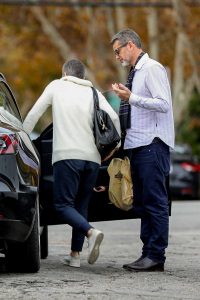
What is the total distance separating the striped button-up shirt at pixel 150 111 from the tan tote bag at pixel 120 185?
0.15 meters

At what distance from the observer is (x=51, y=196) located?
9508 millimetres

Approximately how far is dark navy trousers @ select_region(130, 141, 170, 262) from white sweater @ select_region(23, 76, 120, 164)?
304 millimetres

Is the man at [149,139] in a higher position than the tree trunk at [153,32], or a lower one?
lower

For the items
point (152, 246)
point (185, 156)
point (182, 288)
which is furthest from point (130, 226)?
point (185, 156)

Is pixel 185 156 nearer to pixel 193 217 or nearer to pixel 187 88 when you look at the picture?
pixel 193 217

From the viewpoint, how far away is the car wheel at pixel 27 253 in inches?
342

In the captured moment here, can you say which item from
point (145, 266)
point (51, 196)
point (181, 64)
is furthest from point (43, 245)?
point (181, 64)

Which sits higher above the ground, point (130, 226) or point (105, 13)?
point (105, 13)

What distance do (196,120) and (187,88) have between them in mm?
3934

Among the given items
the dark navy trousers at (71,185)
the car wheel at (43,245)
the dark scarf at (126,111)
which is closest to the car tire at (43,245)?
the car wheel at (43,245)

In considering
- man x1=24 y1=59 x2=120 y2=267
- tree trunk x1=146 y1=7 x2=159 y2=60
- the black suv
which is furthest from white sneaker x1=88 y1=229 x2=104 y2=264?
tree trunk x1=146 y1=7 x2=159 y2=60

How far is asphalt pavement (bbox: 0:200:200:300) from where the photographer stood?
7570 millimetres

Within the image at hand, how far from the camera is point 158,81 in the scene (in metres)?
9.19

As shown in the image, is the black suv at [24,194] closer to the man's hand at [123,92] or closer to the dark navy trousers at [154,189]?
the dark navy trousers at [154,189]
